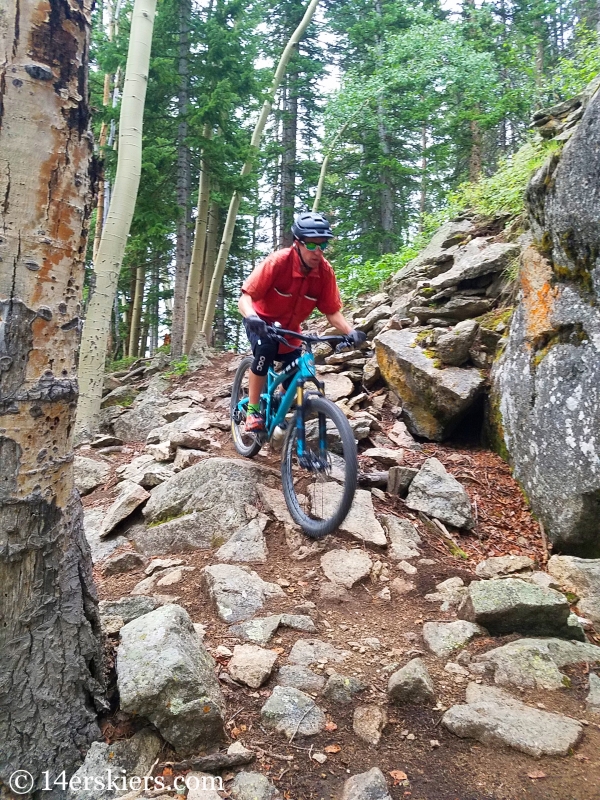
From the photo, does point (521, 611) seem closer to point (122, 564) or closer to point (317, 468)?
point (317, 468)

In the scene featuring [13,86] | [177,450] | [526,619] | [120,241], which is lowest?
[526,619]

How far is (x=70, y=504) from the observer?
2119 mm

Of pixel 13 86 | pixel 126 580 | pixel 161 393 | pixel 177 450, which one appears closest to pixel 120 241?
pixel 161 393

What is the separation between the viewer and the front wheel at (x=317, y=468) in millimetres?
4047

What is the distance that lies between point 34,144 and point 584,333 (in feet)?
13.3

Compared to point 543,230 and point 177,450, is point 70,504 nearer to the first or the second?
point 177,450

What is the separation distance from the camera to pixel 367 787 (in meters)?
1.90

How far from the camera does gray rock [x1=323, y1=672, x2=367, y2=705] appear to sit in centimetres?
242

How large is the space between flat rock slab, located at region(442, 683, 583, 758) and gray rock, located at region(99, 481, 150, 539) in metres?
3.45

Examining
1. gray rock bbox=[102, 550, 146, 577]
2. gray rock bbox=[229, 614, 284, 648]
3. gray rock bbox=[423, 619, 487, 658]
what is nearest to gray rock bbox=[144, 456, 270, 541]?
gray rock bbox=[102, 550, 146, 577]


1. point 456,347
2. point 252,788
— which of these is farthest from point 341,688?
point 456,347

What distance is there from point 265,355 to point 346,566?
2.10 metres

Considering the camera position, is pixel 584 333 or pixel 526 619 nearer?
pixel 526 619

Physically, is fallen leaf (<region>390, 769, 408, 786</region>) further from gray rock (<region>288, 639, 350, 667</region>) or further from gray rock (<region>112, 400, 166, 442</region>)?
gray rock (<region>112, 400, 166, 442</region>)
